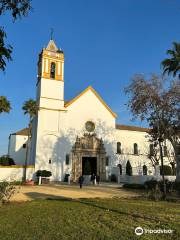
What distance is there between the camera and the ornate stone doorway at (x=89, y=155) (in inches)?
1444

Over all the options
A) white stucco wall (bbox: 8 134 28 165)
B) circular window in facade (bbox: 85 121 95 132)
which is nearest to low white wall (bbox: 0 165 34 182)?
circular window in facade (bbox: 85 121 95 132)

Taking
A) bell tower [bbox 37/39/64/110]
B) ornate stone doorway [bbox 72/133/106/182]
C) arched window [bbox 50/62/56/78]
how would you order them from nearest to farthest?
ornate stone doorway [bbox 72/133/106/182]
bell tower [bbox 37/39/64/110]
arched window [bbox 50/62/56/78]

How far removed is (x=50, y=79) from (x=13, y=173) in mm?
15260

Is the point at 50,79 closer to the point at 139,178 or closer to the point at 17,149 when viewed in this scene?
the point at 139,178

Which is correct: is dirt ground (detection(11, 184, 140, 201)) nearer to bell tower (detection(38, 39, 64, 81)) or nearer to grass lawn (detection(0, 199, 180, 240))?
grass lawn (detection(0, 199, 180, 240))

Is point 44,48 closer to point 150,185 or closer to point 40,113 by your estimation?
point 40,113

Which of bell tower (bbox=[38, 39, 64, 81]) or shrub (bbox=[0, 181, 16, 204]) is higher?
bell tower (bbox=[38, 39, 64, 81])

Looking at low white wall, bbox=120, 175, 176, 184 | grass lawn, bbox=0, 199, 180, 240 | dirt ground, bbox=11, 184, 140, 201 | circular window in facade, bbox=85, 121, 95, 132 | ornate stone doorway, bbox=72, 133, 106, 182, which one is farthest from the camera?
circular window in facade, bbox=85, 121, 95, 132

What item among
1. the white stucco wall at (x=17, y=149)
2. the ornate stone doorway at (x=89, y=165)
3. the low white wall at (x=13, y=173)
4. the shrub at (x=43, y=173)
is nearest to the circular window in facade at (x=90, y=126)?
the ornate stone doorway at (x=89, y=165)

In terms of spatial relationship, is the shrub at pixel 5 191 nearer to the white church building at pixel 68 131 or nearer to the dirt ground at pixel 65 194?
the dirt ground at pixel 65 194

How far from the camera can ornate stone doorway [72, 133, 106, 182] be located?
3669cm

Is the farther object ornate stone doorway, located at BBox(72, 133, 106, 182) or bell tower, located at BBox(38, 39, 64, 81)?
bell tower, located at BBox(38, 39, 64, 81)

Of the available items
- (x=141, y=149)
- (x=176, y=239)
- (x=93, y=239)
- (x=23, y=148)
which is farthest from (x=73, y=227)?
(x=23, y=148)

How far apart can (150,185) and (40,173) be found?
50.5 feet
